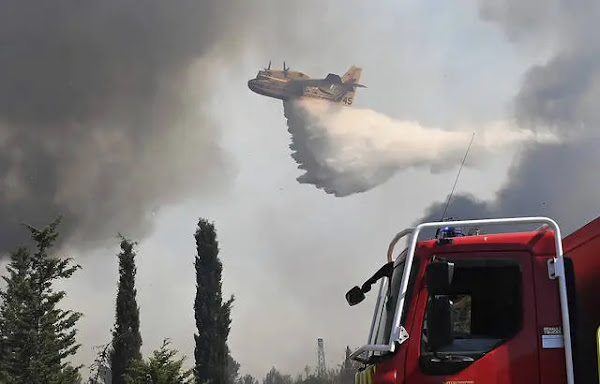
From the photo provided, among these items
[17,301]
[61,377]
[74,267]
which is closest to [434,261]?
[61,377]

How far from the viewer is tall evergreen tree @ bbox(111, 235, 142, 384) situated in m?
35.6

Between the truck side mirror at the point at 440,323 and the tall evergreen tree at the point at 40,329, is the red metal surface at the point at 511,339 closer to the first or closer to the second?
the truck side mirror at the point at 440,323

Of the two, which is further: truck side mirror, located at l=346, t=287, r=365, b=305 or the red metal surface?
truck side mirror, located at l=346, t=287, r=365, b=305

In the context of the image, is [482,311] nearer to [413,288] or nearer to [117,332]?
[413,288]

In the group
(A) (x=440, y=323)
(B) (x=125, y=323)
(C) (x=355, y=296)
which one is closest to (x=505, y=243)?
(A) (x=440, y=323)

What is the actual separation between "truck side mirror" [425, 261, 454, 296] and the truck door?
103mm

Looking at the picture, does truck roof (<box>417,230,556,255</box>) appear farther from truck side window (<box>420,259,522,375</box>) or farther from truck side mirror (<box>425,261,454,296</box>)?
truck side mirror (<box>425,261,454,296</box>)

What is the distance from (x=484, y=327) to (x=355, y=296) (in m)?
1.32

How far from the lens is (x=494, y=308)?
5352 millimetres

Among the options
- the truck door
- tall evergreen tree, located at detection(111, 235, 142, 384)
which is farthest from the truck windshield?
tall evergreen tree, located at detection(111, 235, 142, 384)

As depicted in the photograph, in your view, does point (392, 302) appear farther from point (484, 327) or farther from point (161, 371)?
point (161, 371)

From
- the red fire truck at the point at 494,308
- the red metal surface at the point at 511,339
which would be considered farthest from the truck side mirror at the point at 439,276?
the red metal surface at the point at 511,339

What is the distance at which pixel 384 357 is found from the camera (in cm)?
524

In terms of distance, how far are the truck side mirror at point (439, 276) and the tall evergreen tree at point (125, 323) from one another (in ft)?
106
